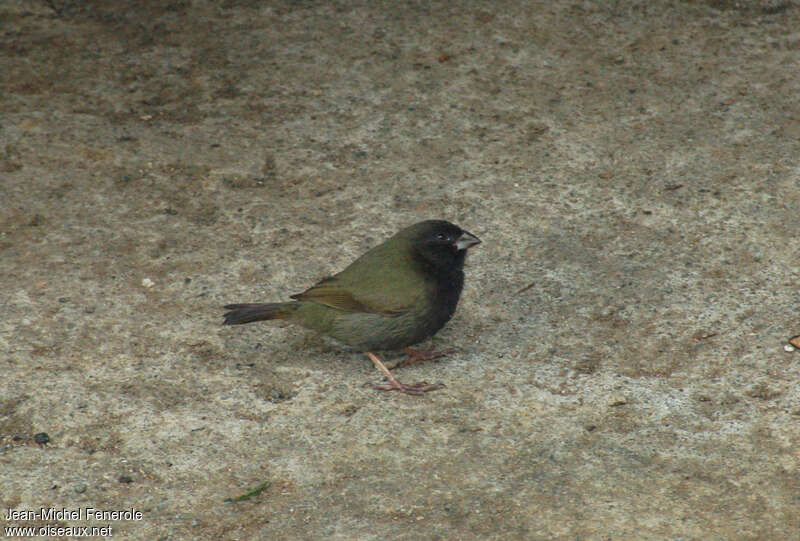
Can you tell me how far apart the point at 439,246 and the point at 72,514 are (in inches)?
75.4

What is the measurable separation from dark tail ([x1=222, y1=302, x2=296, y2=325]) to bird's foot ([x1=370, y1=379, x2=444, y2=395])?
1.67 ft

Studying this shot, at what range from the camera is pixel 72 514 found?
3869 millimetres

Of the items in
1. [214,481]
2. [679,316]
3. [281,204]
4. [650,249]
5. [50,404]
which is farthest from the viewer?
[281,204]

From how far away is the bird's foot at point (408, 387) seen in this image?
457 centimetres

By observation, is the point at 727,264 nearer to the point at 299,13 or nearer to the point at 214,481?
the point at 214,481

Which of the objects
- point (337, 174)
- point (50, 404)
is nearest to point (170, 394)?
point (50, 404)

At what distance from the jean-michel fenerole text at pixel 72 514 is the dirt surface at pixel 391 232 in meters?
0.03

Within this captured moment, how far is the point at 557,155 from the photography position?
6.22 meters

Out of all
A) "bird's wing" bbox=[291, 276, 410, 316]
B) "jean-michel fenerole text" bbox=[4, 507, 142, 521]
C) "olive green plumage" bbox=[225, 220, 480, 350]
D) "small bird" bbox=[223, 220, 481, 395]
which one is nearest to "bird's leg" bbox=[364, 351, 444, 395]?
"small bird" bbox=[223, 220, 481, 395]

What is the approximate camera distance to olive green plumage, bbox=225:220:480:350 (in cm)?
467

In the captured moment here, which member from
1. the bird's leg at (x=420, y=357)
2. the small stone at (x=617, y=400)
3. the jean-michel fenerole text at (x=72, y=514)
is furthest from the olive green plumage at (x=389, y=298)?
the jean-michel fenerole text at (x=72, y=514)

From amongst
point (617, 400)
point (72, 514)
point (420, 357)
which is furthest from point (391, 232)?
point (72, 514)

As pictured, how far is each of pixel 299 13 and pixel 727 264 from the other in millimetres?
3739

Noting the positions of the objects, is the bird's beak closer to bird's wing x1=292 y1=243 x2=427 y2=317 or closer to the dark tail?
bird's wing x1=292 y1=243 x2=427 y2=317
